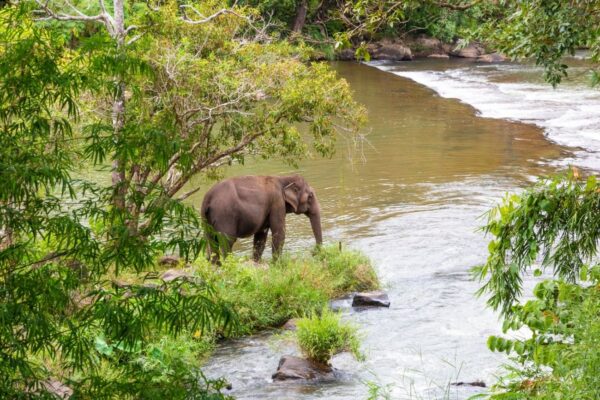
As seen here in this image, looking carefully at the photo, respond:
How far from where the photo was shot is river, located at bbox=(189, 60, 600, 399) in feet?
31.9

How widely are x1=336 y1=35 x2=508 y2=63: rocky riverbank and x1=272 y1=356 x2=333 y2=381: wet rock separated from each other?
38165 millimetres

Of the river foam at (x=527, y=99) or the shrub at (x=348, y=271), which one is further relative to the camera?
the river foam at (x=527, y=99)

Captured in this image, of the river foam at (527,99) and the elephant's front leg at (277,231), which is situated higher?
the river foam at (527,99)

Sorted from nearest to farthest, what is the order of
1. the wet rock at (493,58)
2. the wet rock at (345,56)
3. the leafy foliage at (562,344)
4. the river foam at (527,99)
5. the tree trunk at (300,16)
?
the leafy foliage at (562,344), the river foam at (527,99), the tree trunk at (300,16), the wet rock at (493,58), the wet rock at (345,56)

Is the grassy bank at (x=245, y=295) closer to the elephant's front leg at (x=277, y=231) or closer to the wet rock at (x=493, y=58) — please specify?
the elephant's front leg at (x=277, y=231)

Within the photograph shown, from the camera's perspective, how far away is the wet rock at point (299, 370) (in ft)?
31.1

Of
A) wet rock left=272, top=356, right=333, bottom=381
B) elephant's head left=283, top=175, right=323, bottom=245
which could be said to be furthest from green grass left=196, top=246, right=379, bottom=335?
elephant's head left=283, top=175, right=323, bottom=245

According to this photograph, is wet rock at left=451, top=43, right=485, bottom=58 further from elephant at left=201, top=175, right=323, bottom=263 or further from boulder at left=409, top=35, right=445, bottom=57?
elephant at left=201, top=175, right=323, bottom=263

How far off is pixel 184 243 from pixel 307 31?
42741mm

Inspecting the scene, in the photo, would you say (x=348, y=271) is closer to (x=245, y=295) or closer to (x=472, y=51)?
(x=245, y=295)

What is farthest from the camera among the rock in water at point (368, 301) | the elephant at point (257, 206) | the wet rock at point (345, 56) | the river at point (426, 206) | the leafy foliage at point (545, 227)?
the wet rock at point (345, 56)

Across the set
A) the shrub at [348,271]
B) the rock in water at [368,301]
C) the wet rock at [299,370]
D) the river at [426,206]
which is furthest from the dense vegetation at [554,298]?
the shrub at [348,271]

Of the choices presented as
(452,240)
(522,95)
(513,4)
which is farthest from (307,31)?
(513,4)

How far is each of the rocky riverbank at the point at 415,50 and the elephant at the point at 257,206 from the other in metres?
33.6
